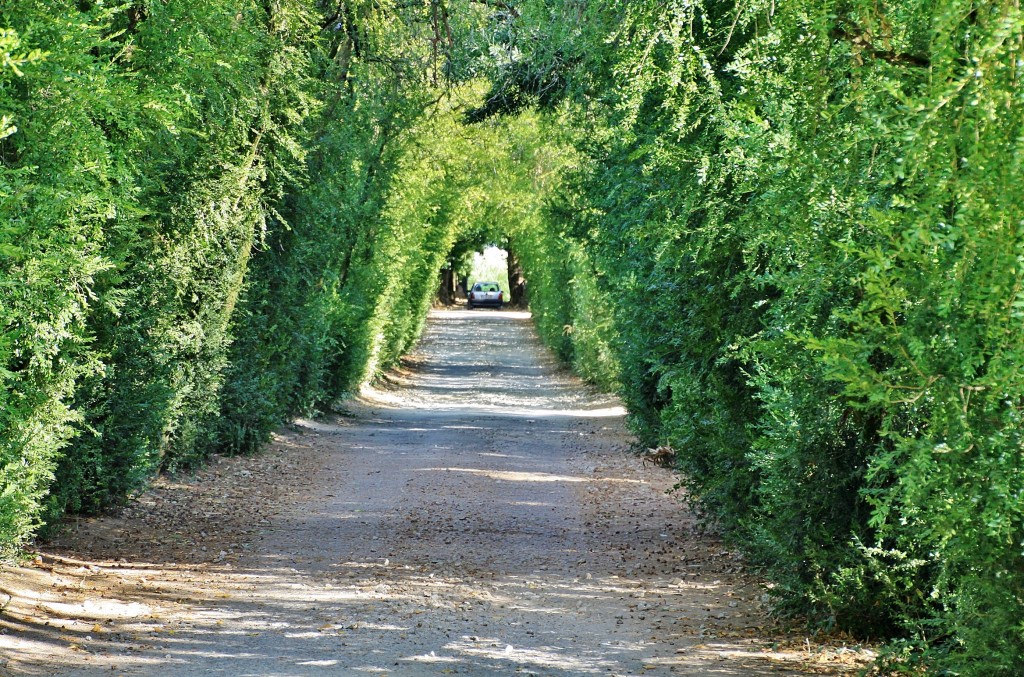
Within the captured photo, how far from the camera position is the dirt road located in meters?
7.00

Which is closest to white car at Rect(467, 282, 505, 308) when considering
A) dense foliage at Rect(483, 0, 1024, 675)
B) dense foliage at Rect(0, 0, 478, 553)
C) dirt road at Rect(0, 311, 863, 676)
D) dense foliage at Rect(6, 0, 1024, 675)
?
dense foliage at Rect(0, 0, 478, 553)

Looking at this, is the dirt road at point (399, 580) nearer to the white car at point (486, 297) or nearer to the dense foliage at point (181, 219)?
the dense foliage at point (181, 219)

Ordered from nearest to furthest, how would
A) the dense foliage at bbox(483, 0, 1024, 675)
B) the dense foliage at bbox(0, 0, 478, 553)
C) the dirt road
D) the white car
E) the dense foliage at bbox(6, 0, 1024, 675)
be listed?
1. the dense foliage at bbox(483, 0, 1024, 675)
2. the dense foliage at bbox(6, 0, 1024, 675)
3. the dense foliage at bbox(0, 0, 478, 553)
4. the dirt road
5. the white car

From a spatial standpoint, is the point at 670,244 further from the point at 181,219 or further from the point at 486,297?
the point at 486,297

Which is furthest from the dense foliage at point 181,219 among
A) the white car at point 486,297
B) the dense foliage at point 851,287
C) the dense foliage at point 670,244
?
the white car at point 486,297

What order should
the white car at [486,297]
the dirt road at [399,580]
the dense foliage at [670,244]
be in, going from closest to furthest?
the dense foliage at [670,244] < the dirt road at [399,580] < the white car at [486,297]

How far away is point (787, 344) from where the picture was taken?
6152 millimetres

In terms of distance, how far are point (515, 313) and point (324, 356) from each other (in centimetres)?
4335

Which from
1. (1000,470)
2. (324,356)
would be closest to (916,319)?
(1000,470)

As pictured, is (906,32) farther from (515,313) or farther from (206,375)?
(515,313)

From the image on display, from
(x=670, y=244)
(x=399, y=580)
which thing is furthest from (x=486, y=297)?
(x=399, y=580)

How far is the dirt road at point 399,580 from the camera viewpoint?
7.00 meters

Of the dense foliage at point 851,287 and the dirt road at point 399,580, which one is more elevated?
the dense foliage at point 851,287

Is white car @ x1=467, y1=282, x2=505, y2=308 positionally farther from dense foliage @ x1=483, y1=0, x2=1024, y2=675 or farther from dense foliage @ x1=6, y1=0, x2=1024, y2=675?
dense foliage @ x1=483, y1=0, x2=1024, y2=675
